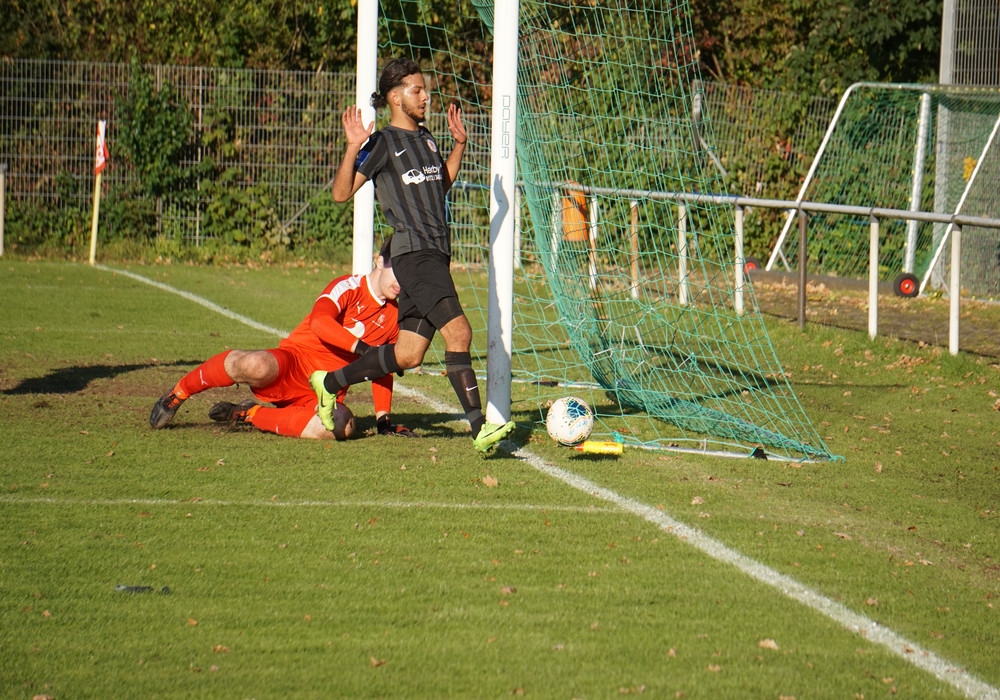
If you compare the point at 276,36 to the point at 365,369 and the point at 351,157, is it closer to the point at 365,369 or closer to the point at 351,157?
the point at 351,157

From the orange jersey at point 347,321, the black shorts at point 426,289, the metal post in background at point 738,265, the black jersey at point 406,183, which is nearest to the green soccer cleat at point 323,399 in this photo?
the orange jersey at point 347,321

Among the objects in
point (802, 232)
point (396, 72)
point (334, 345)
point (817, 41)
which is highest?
point (817, 41)

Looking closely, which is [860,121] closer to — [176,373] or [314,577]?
[176,373]

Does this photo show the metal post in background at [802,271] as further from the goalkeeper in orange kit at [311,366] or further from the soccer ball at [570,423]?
the goalkeeper in orange kit at [311,366]

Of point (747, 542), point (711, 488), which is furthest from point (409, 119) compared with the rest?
point (747, 542)

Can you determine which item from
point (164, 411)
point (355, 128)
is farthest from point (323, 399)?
point (355, 128)

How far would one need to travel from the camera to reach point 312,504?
5293 millimetres

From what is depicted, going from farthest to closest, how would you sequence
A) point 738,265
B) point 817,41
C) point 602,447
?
point 817,41 → point 738,265 → point 602,447

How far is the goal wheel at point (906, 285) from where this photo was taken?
45.4 feet

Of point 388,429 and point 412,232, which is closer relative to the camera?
point 412,232

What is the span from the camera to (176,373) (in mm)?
8617

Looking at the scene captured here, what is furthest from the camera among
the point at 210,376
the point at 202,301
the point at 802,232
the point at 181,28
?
the point at 181,28

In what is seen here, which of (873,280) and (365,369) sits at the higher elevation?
(873,280)

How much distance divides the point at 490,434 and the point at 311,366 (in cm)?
135
